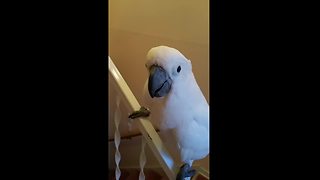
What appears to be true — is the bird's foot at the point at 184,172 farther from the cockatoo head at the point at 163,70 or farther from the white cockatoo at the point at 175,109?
the cockatoo head at the point at 163,70

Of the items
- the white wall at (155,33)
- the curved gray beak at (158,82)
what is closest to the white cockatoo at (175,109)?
the curved gray beak at (158,82)

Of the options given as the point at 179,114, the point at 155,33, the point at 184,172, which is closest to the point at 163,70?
the point at 179,114

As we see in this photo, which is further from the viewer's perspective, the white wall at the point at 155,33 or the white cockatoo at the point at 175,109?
the white wall at the point at 155,33

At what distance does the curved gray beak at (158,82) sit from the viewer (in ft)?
3.40

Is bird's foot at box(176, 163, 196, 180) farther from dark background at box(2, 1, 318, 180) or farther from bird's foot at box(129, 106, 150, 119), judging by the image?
dark background at box(2, 1, 318, 180)

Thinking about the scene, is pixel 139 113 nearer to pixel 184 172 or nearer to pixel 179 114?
pixel 179 114

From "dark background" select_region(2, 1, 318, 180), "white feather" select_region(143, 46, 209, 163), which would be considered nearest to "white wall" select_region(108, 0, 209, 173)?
"white feather" select_region(143, 46, 209, 163)

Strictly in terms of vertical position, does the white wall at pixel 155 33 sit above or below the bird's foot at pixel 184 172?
above

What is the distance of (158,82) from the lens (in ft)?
3.41
